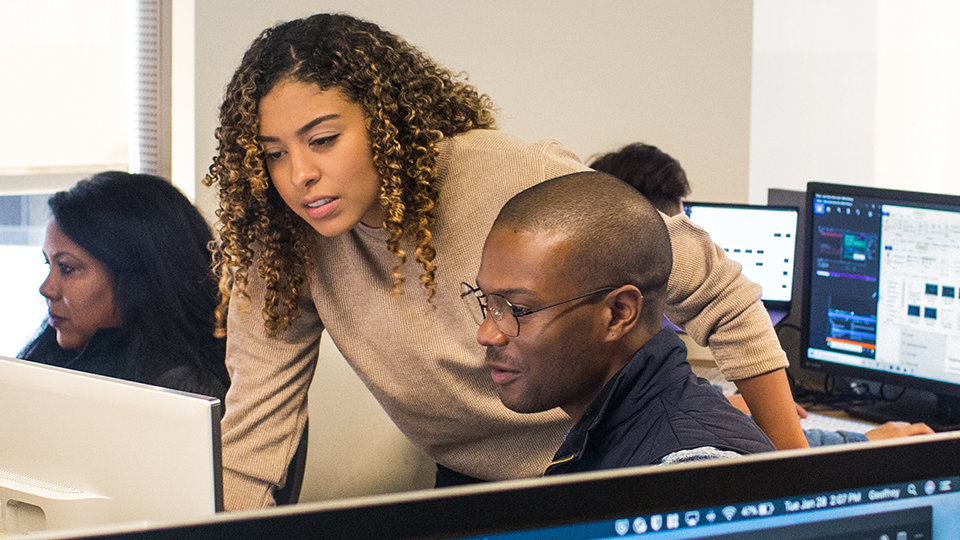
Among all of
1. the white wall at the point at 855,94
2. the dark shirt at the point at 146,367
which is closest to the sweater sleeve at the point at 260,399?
the dark shirt at the point at 146,367

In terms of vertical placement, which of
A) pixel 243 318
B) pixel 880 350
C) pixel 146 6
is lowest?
pixel 880 350

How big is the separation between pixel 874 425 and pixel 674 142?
1507mm

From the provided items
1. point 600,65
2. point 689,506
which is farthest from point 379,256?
point 600,65

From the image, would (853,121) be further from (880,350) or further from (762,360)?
(762,360)

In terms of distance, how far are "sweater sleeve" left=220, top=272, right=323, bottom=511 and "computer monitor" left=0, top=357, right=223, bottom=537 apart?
1.28 feet

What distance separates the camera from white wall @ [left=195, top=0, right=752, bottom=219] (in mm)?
3035

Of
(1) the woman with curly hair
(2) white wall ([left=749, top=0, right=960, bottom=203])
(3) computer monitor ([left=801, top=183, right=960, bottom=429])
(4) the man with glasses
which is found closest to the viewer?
(4) the man with glasses

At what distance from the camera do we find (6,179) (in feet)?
9.09

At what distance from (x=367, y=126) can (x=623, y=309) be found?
0.52m

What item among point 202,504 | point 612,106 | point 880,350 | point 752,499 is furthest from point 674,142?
point 752,499


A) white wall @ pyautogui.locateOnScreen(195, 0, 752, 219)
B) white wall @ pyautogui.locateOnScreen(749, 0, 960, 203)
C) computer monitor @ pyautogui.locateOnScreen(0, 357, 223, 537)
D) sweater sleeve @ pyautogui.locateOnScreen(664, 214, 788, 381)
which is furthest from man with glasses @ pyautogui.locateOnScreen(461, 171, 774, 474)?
white wall @ pyautogui.locateOnScreen(749, 0, 960, 203)

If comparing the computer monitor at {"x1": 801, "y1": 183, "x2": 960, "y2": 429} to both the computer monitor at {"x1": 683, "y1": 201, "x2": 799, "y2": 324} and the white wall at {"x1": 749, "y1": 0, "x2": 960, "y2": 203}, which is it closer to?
the computer monitor at {"x1": 683, "y1": 201, "x2": 799, "y2": 324}

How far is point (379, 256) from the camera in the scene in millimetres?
1582

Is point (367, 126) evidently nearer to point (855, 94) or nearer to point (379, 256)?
point (379, 256)
